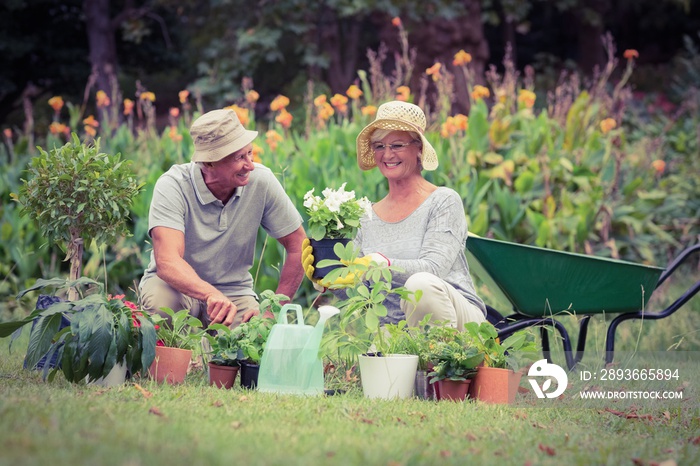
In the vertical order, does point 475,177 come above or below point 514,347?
above

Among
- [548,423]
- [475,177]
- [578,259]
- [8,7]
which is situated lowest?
[548,423]

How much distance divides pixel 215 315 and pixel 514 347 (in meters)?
1.11

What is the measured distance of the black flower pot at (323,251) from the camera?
10.9 ft

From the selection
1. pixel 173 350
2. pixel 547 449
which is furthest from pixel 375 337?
pixel 547 449

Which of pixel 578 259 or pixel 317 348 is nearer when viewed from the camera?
pixel 317 348

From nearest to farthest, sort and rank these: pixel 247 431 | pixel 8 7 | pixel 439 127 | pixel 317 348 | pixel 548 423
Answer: pixel 247 431 → pixel 548 423 → pixel 317 348 → pixel 439 127 → pixel 8 7

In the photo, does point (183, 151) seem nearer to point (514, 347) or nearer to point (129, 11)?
point (514, 347)

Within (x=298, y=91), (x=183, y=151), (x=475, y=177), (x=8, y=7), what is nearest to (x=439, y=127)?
(x=475, y=177)

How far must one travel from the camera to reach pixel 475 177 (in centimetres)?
606

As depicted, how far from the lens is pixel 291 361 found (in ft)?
10.3

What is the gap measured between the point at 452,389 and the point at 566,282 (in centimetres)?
94

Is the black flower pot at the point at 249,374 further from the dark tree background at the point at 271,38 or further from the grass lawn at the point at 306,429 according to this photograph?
the dark tree background at the point at 271,38

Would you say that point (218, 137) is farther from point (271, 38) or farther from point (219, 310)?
point (271, 38)

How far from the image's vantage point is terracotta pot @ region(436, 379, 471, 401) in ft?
10.5
